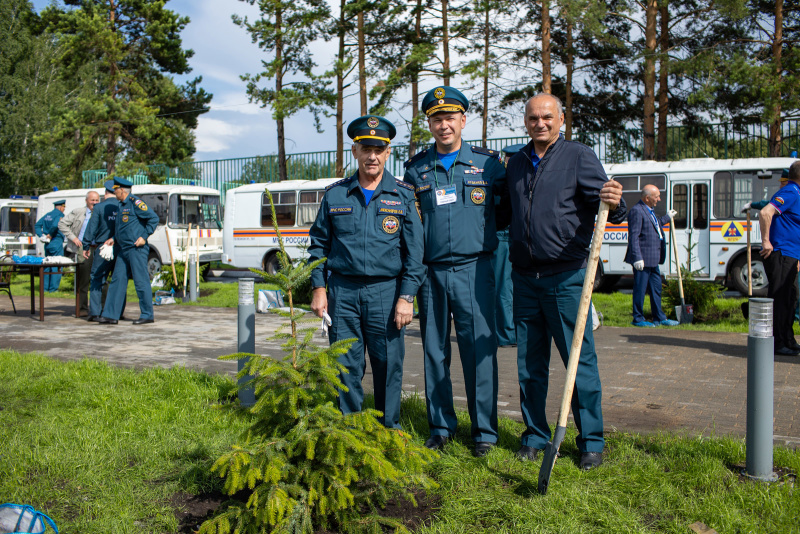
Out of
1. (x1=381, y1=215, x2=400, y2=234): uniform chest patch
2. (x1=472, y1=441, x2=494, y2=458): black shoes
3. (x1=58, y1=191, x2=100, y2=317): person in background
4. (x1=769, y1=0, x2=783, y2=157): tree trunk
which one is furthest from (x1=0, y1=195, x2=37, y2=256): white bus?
(x1=769, y1=0, x2=783, y2=157): tree trunk

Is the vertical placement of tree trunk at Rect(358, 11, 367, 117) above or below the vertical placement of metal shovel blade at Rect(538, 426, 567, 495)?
above

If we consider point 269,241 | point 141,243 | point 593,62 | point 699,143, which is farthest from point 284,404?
point 593,62

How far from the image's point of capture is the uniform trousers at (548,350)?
3568 mm

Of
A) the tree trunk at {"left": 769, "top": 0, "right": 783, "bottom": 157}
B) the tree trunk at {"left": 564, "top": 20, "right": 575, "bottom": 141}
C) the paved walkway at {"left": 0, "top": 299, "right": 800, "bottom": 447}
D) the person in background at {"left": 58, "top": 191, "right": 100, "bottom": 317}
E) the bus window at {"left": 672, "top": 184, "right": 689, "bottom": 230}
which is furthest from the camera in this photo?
the tree trunk at {"left": 564, "top": 20, "right": 575, "bottom": 141}

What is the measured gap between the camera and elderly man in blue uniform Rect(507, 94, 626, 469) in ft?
11.7

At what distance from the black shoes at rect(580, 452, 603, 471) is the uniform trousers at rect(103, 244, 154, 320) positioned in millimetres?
7060

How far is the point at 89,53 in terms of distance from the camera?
26719 mm

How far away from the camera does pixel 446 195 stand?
3.89 m

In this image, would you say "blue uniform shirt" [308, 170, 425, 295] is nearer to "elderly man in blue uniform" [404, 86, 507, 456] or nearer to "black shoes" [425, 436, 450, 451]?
"elderly man in blue uniform" [404, 86, 507, 456]

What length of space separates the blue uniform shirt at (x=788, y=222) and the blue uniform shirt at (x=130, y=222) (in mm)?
7271

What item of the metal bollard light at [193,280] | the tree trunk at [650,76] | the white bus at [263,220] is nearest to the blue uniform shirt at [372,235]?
the metal bollard light at [193,280]

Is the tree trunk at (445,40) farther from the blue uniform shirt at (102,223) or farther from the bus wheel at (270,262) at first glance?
the blue uniform shirt at (102,223)

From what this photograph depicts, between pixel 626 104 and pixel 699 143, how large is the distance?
143 inches

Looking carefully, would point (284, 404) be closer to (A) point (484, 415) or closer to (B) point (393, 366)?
(B) point (393, 366)
